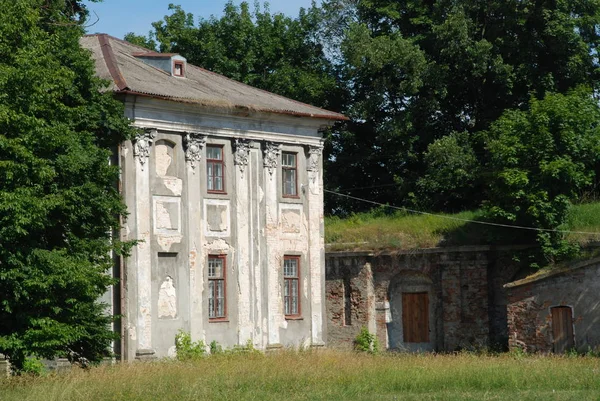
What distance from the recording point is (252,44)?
50.9 meters

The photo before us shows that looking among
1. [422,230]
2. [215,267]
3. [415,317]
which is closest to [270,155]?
[215,267]

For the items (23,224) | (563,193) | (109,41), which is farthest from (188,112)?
(563,193)

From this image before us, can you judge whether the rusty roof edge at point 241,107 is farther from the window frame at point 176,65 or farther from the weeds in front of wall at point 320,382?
the weeds in front of wall at point 320,382

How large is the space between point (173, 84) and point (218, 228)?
4.41 meters

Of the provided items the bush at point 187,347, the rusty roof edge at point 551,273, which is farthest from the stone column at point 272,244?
the rusty roof edge at point 551,273

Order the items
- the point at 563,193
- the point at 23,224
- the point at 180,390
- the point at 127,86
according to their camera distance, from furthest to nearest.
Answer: the point at 563,193 → the point at 127,86 → the point at 23,224 → the point at 180,390

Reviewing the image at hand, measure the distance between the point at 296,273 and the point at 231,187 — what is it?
359cm

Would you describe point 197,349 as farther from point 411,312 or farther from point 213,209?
point 411,312

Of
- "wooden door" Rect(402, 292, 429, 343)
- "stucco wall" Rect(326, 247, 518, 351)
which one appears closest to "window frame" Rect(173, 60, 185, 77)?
"stucco wall" Rect(326, 247, 518, 351)

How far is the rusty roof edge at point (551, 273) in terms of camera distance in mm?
33375

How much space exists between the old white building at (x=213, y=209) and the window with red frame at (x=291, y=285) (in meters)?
0.04

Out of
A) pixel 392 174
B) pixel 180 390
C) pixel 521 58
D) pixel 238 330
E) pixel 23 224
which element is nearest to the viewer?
pixel 180 390

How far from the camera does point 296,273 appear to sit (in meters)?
35.2

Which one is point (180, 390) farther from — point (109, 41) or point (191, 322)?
point (109, 41)
